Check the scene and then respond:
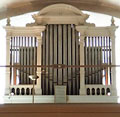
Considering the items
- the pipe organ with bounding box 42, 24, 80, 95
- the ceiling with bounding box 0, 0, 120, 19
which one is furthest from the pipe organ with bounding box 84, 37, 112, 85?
the ceiling with bounding box 0, 0, 120, 19

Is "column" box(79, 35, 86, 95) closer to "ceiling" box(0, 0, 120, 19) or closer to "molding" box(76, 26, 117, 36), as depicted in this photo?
"molding" box(76, 26, 117, 36)

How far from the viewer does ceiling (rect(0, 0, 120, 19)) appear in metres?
9.83

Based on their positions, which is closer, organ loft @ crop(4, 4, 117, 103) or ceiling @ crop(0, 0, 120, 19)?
organ loft @ crop(4, 4, 117, 103)

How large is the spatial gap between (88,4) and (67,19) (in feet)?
3.62

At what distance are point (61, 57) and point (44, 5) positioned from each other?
177cm

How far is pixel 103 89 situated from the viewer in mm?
8859

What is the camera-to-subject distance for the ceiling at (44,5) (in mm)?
9833

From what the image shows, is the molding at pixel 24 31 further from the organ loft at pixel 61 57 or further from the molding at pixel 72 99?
the molding at pixel 72 99

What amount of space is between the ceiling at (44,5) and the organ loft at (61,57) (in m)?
0.78

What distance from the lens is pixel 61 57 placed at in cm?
916

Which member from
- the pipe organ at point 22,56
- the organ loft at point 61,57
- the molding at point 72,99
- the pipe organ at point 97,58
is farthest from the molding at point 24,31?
the molding at point 72,99

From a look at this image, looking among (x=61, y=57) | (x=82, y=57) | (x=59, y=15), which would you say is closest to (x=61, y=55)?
(x=61, y=57)

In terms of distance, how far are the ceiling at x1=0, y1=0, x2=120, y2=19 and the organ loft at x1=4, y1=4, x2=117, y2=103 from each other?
2.55 feet

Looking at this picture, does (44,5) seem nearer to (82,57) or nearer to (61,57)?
(61,57)
